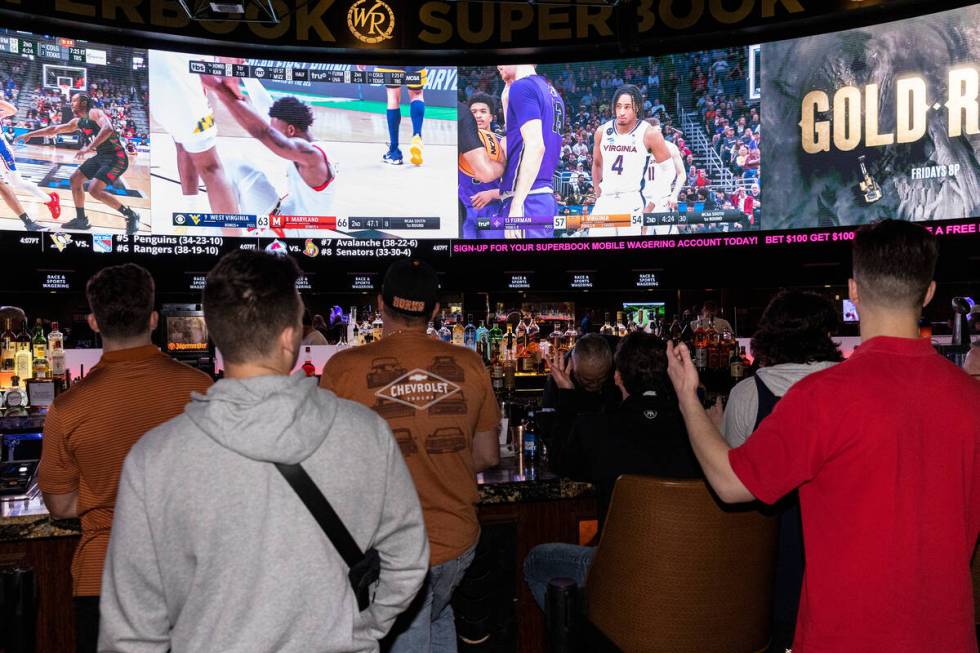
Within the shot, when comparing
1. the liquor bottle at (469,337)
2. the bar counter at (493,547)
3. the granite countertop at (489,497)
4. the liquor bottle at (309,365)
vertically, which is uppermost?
the liquor bottle at (469,337)

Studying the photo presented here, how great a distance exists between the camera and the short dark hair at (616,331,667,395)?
2.74 meters

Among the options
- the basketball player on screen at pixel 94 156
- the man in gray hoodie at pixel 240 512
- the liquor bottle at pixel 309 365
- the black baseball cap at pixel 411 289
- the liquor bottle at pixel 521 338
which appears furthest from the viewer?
the basketball player on screen at pixel 94 156

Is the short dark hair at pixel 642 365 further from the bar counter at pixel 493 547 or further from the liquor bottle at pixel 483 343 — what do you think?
the liquor bottle at pixel 483 343

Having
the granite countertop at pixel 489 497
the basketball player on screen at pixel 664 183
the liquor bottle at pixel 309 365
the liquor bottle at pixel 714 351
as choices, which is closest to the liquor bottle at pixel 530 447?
the granite countertop at pixel 489 497

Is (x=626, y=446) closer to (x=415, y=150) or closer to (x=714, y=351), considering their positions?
(x=714, y=351)

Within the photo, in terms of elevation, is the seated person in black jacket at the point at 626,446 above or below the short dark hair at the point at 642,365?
below

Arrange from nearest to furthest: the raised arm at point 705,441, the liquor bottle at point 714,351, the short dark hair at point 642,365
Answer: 1. the raised arm at point 705,441
2. the short dark hair at point 642,365
3. the liquor bottle at point 714,351

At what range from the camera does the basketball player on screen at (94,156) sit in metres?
8.73

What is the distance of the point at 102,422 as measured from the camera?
2129mm

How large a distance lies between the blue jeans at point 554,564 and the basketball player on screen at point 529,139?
297 inches

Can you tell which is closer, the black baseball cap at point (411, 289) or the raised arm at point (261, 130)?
the black baseball cap at point (411, 289)

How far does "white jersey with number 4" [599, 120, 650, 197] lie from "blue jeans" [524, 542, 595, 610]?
7.75m

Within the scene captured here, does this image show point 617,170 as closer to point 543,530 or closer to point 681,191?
point 681,191

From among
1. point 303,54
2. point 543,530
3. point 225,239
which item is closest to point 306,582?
point 543,530
